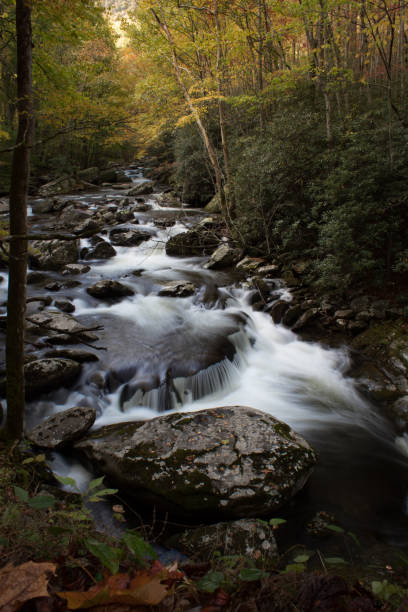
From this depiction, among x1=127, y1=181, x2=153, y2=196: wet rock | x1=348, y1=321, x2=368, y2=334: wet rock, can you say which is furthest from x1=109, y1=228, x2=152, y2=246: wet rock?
Answer: x1=348, y1=321, x2=368, y2=334: wet rock

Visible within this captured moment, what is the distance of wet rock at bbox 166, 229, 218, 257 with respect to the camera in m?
11.6

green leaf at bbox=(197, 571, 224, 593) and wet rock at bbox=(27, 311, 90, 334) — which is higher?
green leaf at bbox=(197, 571, 224, 593)

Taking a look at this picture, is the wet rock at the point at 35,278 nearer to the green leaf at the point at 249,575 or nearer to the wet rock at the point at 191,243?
the wet rock at the point at 191,243

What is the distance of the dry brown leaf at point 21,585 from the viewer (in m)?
1.09

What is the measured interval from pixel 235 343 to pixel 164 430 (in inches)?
134

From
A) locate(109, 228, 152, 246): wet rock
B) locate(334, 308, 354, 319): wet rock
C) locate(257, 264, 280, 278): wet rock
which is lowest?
locate(334, 308, 354, 319): wet rock

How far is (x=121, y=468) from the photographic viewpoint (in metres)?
3.60

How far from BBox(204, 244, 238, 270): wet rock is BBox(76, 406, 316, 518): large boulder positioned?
6841 millimetres

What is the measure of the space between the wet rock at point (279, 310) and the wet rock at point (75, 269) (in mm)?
5861

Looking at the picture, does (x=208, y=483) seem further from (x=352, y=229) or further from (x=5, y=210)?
(x=5, y=210)

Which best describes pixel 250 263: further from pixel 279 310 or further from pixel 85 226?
pixel 85 226

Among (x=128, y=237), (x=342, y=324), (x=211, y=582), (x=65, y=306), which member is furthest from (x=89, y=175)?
(x=211, y=582)

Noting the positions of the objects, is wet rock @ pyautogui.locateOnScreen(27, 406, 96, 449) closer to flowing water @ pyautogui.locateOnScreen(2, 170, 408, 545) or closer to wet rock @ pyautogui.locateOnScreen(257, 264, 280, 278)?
flowing water @ pyautogui.locateOnScreen(2, 170, 408, 545)

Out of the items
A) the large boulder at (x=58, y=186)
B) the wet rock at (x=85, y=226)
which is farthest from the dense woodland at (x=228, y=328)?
the large boulder at (x=58, y=186)
